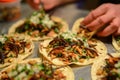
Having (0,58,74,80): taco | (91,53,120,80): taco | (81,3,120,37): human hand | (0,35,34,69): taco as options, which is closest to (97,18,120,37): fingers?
(81,3,120,37): human hand

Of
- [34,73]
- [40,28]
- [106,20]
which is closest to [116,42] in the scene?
[106,20]

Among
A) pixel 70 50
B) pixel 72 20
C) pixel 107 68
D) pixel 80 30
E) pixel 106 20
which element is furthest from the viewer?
pixel 72 20

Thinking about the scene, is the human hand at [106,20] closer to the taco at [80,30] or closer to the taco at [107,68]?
the taco at [80,30]

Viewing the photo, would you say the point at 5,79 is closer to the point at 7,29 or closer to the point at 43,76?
the point at 43,76

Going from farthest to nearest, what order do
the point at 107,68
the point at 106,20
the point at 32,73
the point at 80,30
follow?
the point at 80,30
the point at 106,20
the point at 107,68
the point at 32,73

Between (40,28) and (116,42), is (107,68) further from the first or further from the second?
(40,28)

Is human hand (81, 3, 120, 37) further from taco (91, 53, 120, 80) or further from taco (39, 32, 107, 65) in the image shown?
taco (91, 53, 120, 80)
